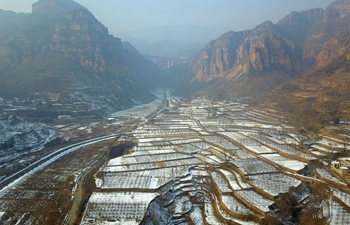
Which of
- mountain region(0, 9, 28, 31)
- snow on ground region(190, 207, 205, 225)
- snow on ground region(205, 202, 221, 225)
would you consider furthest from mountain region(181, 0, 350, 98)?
mountain region(0, 9, 28, 31)

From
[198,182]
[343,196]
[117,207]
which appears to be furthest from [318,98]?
[117,207]

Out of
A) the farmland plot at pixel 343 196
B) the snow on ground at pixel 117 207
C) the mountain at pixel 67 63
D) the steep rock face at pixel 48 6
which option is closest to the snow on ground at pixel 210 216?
the snow on ground at pixel 117 207

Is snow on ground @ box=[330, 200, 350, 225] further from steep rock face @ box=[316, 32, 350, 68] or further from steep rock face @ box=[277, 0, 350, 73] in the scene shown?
steep rock face @ box=[277, 0, 350, 73]

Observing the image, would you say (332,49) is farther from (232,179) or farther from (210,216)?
(210,216)

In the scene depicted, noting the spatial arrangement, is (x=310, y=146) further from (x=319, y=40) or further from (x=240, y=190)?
(x=319, y=40)

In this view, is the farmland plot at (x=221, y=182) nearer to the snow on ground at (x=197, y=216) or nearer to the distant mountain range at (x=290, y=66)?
the snow on ground at (x=197, y=216)

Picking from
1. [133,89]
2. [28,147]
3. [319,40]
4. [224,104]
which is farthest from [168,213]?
[319,40]
